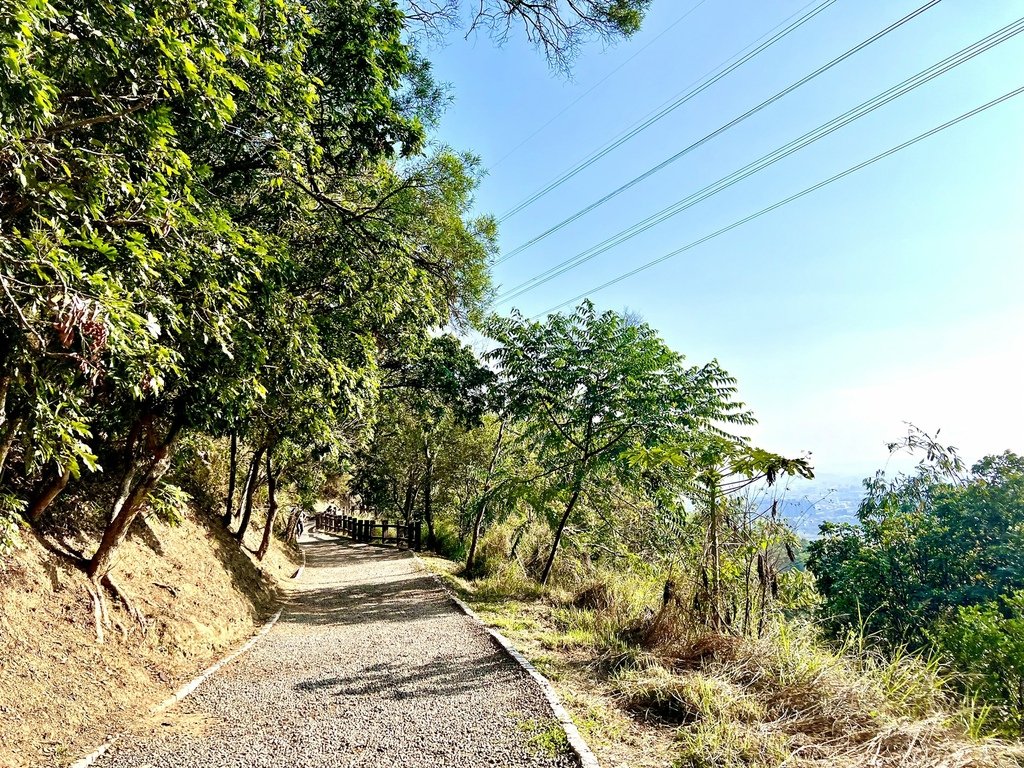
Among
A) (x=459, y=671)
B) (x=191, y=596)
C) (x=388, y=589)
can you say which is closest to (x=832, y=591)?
(x=459, y=671)

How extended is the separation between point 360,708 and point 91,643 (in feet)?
8.50

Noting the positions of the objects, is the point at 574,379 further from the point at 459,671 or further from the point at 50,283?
the point at 50,283

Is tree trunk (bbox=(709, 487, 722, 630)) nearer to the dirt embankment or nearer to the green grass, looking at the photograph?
the green grass

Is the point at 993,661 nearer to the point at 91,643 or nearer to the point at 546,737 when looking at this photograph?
the point at 546,737

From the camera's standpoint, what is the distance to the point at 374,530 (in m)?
26.3

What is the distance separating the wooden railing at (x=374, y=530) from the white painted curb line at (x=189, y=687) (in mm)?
12574

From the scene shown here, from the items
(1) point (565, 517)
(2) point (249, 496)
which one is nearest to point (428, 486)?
(2) point (249, 496)

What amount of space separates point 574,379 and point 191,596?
23.4 ft

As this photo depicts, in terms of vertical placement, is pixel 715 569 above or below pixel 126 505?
below

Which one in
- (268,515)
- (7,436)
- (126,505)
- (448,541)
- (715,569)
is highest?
(7,436)

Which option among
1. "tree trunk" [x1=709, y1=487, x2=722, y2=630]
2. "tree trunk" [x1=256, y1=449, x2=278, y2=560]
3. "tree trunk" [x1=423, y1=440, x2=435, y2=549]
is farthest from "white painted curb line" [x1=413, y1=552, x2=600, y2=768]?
"tree trunk" [x1=423, y1=440, x2=435, y2=549]

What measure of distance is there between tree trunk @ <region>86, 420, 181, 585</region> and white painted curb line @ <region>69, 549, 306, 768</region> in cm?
150

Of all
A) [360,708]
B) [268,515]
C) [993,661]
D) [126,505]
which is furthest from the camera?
[268,515]

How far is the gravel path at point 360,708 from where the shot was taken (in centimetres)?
377
